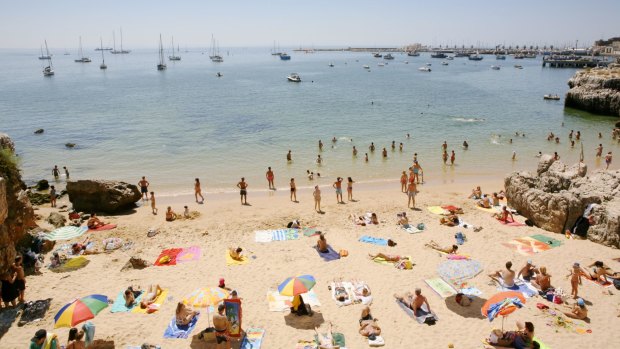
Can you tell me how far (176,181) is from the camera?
25672 millimetres

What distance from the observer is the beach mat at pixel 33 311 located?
10332 millimetres

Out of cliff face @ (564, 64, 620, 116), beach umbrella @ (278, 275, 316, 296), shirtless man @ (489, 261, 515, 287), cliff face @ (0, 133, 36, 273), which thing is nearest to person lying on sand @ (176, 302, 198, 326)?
beach umbrella @ (278, 275, 316, 296)

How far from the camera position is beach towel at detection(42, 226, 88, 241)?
14998 mm

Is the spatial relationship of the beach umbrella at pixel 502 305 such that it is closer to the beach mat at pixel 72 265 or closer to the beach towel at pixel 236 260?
the beach towel at pixel 236 260

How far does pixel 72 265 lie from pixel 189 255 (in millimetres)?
3616

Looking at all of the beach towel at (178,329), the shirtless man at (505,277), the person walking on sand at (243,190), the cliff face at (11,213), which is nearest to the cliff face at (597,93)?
the shirtless man at (505,277)

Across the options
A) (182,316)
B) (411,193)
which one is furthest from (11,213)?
(411,193)

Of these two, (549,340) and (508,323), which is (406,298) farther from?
(549,340)

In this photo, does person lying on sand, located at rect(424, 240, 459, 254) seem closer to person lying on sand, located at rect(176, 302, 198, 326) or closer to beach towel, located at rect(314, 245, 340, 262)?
beach towel, located at rect(314, 245, 340, 262)

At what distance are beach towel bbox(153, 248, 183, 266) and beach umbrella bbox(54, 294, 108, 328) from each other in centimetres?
393

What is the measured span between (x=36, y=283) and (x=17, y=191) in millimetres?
3227

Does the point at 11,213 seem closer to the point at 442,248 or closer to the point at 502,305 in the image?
the point at 442,248

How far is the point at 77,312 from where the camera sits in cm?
902

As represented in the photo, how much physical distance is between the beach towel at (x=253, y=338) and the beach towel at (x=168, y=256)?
4.68m
